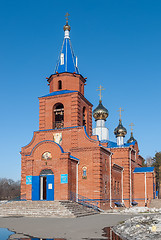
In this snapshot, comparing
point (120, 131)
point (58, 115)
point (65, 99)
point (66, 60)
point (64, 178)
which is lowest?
point (64, 178)

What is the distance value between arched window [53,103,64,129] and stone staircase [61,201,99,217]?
6.87 metres

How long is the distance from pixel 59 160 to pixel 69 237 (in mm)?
11767

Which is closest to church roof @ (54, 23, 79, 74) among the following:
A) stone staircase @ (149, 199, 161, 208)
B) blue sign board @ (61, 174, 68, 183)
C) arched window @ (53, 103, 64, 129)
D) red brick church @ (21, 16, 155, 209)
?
red brick church @ (21, 16, 155, 209)

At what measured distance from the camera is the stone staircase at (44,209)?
57.8 feet

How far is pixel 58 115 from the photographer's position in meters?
25.1

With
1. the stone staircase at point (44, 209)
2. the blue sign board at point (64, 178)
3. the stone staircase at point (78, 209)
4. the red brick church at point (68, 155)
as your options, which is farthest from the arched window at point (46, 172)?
the stone staircase at point (78, 209)

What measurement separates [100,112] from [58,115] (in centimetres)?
867

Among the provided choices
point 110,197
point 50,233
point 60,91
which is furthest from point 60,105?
point 50,233

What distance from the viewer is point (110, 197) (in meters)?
24.4

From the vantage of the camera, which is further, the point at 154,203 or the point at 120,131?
the point at 120,131

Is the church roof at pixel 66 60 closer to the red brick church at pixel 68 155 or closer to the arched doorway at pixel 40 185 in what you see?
the red brick church at pixel 68 155

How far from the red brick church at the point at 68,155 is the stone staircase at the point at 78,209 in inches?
35.3

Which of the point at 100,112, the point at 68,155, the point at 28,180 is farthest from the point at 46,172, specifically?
the point at 100,112

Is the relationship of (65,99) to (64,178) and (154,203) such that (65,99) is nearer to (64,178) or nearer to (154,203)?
(64,178)
